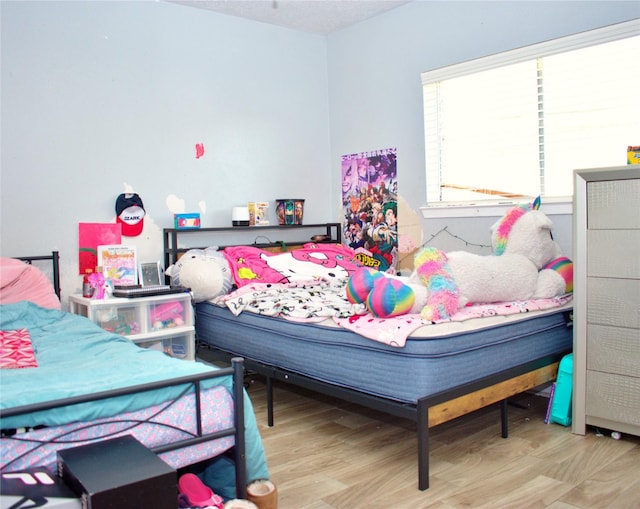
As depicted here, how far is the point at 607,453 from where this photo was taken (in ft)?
8.29

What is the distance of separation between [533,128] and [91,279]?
258cm

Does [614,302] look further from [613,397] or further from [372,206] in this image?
[372,206]

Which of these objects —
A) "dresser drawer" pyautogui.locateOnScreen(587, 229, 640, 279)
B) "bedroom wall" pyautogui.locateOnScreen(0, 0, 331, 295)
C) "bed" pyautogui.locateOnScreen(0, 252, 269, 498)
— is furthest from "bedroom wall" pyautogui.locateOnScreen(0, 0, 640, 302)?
"bed" pyautogui.locateOnScreen(0, 252, 269, 498)

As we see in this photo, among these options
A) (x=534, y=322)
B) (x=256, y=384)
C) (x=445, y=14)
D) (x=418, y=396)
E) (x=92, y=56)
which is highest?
(x=445, y=14)

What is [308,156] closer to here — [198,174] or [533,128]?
[198,174]

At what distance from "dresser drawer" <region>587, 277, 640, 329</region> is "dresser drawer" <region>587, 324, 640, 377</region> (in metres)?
0.03

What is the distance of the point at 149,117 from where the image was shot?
3777mm

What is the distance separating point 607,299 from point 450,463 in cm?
101

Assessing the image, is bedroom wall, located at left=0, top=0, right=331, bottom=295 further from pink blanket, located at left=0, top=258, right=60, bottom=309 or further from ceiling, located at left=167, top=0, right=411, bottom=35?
pink blanket, located at left=0, top=258, right=60, bottom=309

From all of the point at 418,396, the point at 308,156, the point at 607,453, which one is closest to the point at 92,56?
the point at 308,156

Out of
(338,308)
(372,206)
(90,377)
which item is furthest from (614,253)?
(90,377)

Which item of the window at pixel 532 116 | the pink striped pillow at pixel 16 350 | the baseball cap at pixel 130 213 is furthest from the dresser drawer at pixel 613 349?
the baseball cap at pixel 130 213

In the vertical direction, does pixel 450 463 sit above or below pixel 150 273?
below

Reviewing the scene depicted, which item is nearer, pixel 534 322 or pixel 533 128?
pixel 534 322
